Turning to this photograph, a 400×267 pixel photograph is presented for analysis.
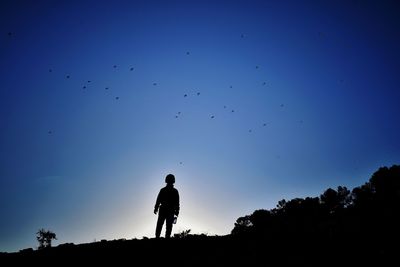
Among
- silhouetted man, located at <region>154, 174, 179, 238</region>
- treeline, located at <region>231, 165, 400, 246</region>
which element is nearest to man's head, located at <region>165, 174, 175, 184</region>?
silhouetted man, located at <region>154, 174, 179, 238</region>

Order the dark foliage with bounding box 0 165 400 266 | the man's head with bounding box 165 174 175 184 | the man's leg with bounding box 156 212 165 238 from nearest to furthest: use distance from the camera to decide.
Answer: the dark foliage with bounding box 0 165 400 266, the man's leg with bounding box 156 212 165 238, the man's head with bounding box 165 174 175 184

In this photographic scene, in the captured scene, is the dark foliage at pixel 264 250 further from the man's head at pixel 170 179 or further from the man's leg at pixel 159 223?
the man's head at pixel 170 179

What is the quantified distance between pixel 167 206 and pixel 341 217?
8.73 m

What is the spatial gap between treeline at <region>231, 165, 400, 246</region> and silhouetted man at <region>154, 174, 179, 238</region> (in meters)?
2.70

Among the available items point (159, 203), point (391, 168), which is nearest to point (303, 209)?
point (391, 168)

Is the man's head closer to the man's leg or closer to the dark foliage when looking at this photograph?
the man's leg

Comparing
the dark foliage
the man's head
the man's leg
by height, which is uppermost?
the man's head

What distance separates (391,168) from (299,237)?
86.3m

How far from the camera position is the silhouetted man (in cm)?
1209

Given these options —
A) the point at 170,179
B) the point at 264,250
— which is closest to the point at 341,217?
the point at 264,250

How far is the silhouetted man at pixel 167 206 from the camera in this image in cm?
1209

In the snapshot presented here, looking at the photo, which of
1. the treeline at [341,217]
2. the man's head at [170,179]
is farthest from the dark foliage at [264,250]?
the man's head at [170,179]

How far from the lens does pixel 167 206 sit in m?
12.1

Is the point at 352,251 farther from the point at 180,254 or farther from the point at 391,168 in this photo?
the point at 391,168
